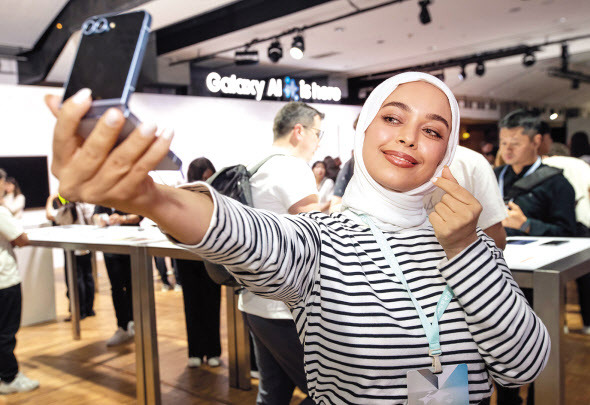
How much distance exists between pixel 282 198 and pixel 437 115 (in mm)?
855

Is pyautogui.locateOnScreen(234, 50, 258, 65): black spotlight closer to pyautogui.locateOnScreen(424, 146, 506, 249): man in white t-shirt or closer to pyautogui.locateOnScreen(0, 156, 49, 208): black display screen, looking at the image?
pyautogui.locateOnScreen(0, 156, 49, 208): black display screen

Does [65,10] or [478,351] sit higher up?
[65,10]

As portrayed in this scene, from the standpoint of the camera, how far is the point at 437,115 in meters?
0.96

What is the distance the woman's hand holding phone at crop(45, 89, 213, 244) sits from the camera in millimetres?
490

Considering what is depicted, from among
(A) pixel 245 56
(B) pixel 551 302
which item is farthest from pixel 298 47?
(B) pixel 551 302

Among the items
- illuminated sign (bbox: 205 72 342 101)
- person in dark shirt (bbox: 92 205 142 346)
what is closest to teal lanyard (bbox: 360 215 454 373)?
illuminated sign (bbox: 205 72 342 101)

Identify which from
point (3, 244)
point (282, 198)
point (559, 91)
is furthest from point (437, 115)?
point (559, 91)

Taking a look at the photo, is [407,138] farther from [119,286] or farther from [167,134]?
[119,286]

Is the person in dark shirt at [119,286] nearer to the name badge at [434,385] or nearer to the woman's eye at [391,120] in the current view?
the woman's eye at [391,120]

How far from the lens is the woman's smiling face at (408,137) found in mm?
929

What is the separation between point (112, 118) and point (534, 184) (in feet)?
7.99

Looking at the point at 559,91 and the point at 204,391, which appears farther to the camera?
the point at 559,91

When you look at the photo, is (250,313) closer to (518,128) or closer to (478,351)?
(478,351)

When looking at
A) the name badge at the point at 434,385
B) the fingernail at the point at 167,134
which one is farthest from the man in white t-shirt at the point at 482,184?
the fingernail at the point at 167,134
